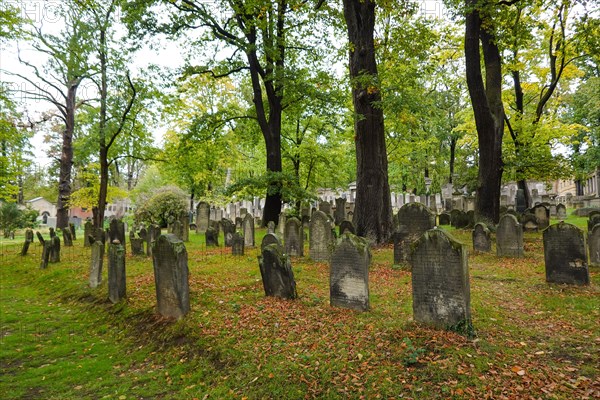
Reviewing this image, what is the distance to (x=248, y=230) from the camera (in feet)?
37.9

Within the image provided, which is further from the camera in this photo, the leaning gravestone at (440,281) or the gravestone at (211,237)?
the gravestone at (211,237)

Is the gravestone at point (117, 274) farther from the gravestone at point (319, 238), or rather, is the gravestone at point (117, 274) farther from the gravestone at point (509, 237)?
the gravestone at point (509, 237)

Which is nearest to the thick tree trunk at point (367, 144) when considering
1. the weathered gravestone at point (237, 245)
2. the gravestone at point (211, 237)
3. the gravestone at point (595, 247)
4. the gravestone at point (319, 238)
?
the gravestone at point (319, 238)

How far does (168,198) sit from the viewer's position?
62.4 feet

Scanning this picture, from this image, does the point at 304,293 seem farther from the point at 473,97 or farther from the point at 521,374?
the point at 473,97

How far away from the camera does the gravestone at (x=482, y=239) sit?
30.0 ft

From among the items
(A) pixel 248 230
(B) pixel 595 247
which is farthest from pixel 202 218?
(B) pixel 595 247

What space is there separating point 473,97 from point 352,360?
1082cm

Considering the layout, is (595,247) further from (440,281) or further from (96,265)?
(96,265)

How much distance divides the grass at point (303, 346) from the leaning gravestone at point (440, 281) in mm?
215

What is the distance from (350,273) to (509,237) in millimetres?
5657

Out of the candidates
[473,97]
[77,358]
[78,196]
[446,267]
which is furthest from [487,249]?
[78,196]

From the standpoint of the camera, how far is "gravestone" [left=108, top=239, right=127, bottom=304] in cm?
627

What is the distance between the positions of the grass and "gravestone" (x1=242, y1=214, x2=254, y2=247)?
4.65m
